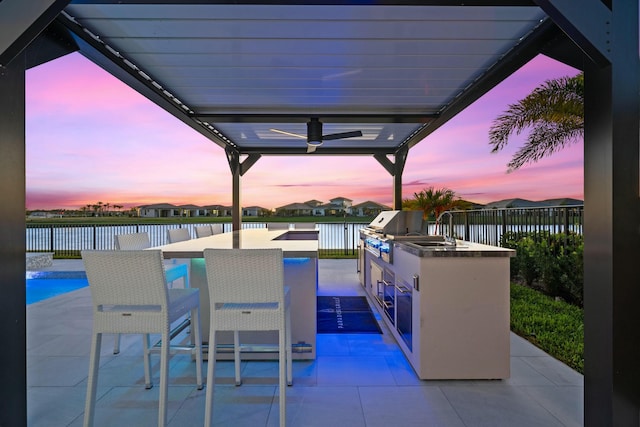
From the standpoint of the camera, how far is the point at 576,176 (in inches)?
304

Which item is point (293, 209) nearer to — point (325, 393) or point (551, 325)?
point (551, 325)

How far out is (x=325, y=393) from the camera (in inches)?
94.5

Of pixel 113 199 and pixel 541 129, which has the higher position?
pixel 541 129

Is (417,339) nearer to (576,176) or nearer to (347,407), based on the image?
(347,407)

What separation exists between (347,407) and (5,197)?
2232 mm

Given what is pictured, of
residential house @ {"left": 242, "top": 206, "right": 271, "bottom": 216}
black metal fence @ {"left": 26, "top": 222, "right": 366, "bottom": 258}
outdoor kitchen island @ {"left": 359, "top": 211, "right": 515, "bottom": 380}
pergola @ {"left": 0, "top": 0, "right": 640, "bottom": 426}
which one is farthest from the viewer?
residential house @ {"left": 242, "top": 206, "right": 271, "bottom": 216}

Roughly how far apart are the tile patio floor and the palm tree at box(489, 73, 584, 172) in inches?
156

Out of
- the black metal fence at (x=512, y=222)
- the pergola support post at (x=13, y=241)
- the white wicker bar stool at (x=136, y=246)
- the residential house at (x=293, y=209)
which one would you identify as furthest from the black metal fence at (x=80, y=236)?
the pergola support post at (x=13, y=241)

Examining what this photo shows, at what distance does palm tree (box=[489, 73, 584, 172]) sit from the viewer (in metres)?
5.51

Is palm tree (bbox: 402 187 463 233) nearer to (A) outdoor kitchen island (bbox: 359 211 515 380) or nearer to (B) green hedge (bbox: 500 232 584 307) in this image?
(B) green hedge (bbox: 500 232 584 307)

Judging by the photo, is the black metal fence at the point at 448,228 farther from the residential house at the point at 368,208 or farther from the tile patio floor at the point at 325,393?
the tile patio floor at the point at 325,393

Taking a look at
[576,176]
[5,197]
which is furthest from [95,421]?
[576,176]

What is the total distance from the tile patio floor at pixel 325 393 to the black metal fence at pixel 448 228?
4.65ft

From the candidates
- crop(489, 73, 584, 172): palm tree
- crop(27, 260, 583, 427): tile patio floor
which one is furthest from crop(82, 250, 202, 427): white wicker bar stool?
crop(489, 73, 584, 172): palm tree
